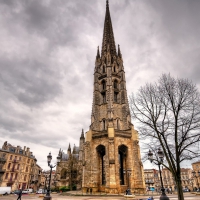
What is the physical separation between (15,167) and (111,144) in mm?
34089

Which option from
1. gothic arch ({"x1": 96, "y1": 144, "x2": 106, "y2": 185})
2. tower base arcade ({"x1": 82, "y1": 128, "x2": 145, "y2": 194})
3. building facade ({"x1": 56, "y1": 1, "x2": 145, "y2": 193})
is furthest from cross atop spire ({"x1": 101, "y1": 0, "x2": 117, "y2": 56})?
gothic arch ({"x1": 96, "y1": 144, "x2": 106, "y2": 185})

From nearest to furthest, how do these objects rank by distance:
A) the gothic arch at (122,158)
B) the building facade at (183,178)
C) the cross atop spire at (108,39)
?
the gothic arch at (122,158), the cross atop spire at (108,39), the building facade at (183,178)

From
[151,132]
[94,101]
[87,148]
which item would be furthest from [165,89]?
[94,101]

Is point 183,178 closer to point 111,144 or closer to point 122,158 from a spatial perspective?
point 122,158

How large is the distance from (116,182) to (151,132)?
1229cm

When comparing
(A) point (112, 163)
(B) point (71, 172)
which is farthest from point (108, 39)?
(B) point (71, 172)

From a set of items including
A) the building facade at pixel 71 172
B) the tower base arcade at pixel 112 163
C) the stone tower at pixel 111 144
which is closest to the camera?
the tower base arcade at pixel 112 163

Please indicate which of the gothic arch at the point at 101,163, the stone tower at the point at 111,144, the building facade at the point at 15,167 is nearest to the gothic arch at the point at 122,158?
the stone tower at the point at 111,144

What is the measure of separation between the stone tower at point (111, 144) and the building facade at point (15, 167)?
28.0 meters

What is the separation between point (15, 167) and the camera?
142ft

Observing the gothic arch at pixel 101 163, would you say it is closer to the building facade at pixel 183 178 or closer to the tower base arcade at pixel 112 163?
the tower base arcade at pixel 112 163

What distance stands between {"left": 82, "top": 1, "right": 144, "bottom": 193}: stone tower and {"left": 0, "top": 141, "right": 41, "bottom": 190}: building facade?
28027 millimetres

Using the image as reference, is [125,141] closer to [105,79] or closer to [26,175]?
[105,79]

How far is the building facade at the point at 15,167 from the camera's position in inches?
1606
